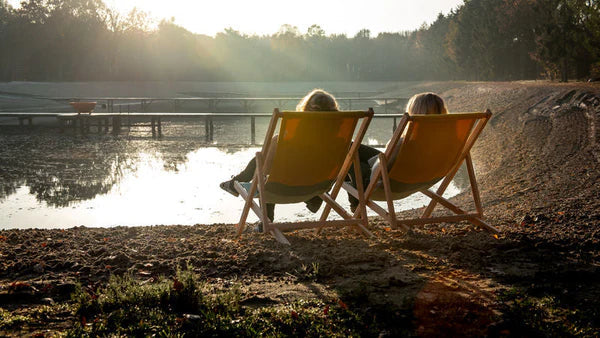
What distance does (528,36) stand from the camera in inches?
1166

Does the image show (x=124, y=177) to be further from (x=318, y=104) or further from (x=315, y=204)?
(x=318, y=104)

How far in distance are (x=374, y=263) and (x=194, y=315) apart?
110 cm

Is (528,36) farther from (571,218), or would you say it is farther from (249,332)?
(249,332)

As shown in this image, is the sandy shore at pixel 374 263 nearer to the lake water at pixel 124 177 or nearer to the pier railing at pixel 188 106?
the lake water at pixel 124 177

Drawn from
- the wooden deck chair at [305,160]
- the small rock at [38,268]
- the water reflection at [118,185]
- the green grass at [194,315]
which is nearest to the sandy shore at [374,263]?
the small rock at [38,268]

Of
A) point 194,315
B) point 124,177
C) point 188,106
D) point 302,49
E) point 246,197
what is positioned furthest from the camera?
point 302,49

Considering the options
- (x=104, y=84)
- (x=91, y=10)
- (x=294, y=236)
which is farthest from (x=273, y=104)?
(x=294, y=236)

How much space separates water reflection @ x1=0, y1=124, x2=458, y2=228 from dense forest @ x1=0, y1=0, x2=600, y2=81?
13.3 meters

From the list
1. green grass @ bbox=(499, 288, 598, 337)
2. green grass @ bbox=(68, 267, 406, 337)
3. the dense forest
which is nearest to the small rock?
green grass @ bbox=(68, 267, 406, 337)

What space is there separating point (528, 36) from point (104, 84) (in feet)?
90.9

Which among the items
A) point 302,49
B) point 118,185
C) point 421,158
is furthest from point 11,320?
point 302,49

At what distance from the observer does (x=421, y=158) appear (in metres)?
3.64

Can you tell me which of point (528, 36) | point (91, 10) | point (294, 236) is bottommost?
point (294, 236)

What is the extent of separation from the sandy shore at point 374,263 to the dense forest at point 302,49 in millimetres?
16190
